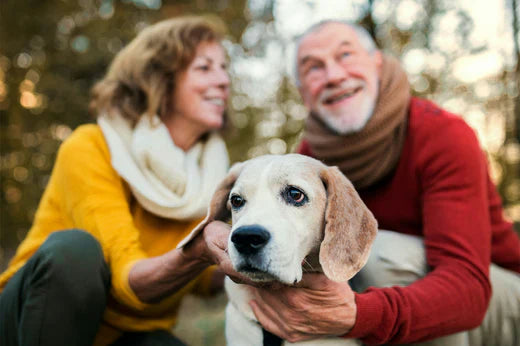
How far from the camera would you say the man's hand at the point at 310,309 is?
1.87 m

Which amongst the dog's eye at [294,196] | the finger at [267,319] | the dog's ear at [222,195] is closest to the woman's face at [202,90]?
the dog's ear at [222,195]

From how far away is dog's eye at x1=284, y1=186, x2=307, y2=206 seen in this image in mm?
1922

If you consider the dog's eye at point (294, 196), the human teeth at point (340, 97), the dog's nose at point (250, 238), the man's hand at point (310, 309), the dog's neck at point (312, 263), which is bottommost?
the man's hand at point (310, 309)

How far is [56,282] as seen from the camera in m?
2.14

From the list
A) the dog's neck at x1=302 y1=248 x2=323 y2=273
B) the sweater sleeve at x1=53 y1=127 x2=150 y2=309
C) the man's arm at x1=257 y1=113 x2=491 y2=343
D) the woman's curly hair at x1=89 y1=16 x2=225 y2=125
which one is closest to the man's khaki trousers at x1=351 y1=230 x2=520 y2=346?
the man's arm at x1=257 y1=113 x2=491 y2=343

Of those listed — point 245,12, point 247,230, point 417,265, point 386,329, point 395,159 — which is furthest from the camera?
point 245,12

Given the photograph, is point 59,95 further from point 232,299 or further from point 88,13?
point 232,299

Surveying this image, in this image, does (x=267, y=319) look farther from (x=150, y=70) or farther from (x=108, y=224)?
(x=150, y=70)

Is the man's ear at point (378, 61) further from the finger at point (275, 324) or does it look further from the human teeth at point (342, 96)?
the finger at point (275, 324)

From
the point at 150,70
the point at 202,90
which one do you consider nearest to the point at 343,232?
the point at 202,90

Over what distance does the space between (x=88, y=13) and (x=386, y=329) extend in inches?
259

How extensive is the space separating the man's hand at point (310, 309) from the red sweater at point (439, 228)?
0.23 feet

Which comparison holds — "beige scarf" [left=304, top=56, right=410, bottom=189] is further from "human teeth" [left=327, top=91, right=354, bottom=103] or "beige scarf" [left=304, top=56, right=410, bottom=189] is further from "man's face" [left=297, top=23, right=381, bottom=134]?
"human teeth" [left=327, top=91, right=354, bottom=103]

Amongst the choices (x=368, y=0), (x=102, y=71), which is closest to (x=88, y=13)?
(x=102, y=71)
